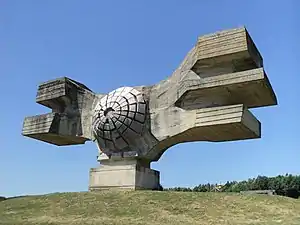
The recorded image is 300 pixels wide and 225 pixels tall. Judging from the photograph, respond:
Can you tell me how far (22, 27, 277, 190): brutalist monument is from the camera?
1683 centimetres

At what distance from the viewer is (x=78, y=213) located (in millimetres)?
13828

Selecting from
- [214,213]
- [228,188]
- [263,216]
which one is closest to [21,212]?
[214,213]

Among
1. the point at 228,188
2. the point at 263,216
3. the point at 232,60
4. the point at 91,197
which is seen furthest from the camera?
the point at 228,188

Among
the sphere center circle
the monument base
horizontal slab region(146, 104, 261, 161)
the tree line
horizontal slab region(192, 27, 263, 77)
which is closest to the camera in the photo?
horizontal slab region(146, 104, 261, 161)

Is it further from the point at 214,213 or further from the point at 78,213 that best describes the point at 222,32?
the point at 78,213

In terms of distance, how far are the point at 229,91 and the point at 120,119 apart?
5527 millimetres

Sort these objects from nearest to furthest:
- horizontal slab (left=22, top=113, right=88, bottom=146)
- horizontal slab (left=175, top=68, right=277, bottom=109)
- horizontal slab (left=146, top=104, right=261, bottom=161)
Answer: horizontal slab (left=175, top=68, right=277, bottom=109) → horizontal slab (left=146, top=104, right=261, bottom=161) → horizontal slab (left=22, top=113, right=88, bottom=146)

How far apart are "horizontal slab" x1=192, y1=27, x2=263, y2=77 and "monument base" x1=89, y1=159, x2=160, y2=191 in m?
5.50

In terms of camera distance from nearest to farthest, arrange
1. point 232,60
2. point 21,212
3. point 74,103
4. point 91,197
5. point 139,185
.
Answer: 1. point 21,212
2. point 91,197
3. point 232,60
4. point 139,185
5. point 74,103

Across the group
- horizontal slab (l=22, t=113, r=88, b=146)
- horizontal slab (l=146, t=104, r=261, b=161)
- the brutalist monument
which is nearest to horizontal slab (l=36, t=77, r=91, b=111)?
the brutalist monument

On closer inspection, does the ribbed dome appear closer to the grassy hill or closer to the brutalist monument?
the brutalist monument

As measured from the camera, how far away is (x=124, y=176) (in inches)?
747

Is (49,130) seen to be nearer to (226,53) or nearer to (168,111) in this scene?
(168,111)

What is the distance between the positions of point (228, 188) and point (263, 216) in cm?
4562
